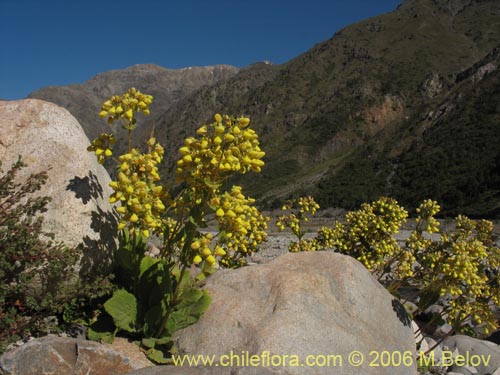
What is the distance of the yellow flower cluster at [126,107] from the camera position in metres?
5.20

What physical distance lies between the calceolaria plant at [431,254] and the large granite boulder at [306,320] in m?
0.96

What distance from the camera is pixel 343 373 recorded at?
5.50 m

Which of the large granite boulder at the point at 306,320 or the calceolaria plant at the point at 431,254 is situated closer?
the large granite boulder at the point at 306,320

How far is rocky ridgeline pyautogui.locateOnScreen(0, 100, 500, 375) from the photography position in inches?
220

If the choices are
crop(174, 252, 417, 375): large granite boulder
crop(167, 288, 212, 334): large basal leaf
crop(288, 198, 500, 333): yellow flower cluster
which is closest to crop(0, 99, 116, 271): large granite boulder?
crop(167, 288, 212, 334): large basal leaf

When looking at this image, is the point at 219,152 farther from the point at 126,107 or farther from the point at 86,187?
the point at 86,187

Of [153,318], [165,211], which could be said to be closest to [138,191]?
[165,211]

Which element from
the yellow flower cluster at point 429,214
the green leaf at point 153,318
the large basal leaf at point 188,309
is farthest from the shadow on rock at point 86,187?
the yellow flower cluster at point 429,214

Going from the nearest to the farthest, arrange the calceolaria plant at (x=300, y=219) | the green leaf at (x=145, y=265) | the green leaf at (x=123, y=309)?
the green leaf at (x=123, y=309) < the green leaf at (x=145, y=265) < the calceolaria plant at (x=300, y=219)

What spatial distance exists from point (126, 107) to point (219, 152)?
4.97 feet

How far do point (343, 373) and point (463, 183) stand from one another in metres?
62.3

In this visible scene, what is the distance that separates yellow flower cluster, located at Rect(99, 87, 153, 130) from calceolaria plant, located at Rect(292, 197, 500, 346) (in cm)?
492

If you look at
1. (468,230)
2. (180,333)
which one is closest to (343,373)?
(180,333)

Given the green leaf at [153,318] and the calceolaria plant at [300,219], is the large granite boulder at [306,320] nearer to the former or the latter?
the green leaf at [153,318]
